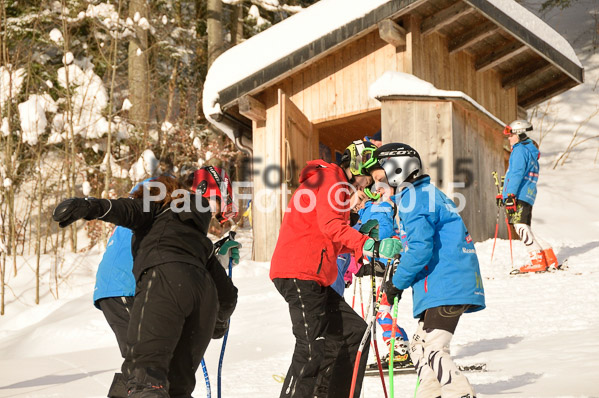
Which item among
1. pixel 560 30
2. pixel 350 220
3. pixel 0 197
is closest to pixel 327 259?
pixel 350 220

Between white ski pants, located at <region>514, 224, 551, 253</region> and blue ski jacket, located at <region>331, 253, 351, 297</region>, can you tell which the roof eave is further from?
blue ski jacket, located at <region>331, 253, 351, 297</region>

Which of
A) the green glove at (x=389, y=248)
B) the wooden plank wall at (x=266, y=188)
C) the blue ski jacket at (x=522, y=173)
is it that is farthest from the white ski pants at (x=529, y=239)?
the green glove at (x=389, y=248)

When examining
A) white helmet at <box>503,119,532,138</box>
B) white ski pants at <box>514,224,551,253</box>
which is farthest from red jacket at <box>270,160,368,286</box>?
white helmet at <box>503,119,532,138</box>

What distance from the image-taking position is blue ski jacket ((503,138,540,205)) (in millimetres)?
9797

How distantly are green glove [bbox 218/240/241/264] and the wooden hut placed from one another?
6660 millimetres

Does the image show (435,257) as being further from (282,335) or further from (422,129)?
(422,129)

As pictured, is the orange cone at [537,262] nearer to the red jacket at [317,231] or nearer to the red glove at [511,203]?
the red glove at [511,203]

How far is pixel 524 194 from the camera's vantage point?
983cm

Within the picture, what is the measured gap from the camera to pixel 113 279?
4.44 m

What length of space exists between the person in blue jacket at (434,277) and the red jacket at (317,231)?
41cm

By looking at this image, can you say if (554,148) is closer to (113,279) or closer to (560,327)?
(560,327)

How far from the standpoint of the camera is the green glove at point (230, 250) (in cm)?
462

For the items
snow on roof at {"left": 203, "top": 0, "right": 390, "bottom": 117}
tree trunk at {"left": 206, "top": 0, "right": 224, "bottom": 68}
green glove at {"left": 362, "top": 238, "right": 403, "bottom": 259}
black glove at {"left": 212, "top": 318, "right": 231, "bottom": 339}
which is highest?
tree trunk at {"left": 206, "top": 0, "right": 224, "bottom": 68}

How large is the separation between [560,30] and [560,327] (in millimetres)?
27904
